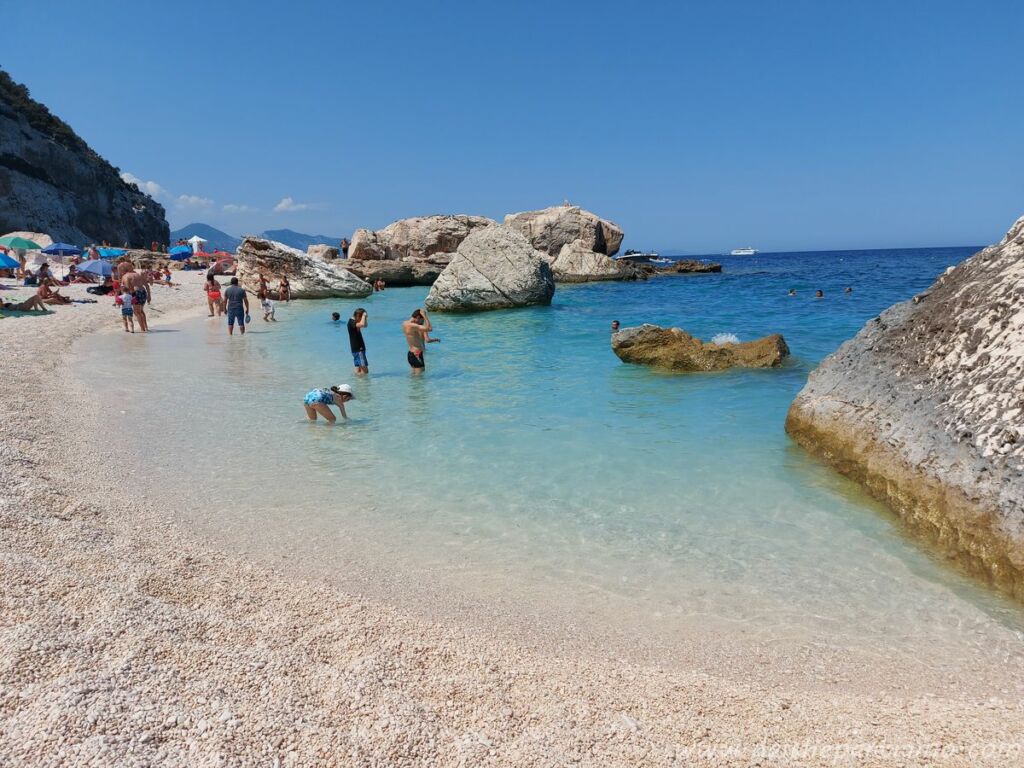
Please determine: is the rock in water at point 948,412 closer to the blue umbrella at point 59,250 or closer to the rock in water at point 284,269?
the rock in water at point 284,269

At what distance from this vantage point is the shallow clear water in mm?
4465

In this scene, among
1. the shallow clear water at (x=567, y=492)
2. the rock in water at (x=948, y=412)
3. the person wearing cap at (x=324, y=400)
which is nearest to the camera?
the shallow clear water at (x=567, y=492)

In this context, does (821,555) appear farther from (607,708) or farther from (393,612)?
(393,612)

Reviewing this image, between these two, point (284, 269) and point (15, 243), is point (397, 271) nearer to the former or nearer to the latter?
point (284, 269)

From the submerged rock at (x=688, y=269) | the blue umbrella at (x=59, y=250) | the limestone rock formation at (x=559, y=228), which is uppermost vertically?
the limestone rock formation at (x=559, y=228)

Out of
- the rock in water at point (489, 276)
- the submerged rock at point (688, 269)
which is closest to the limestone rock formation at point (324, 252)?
the rock in water at point (489, 276)

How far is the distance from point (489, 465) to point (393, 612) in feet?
10.6

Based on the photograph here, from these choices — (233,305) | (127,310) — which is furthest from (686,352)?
(127,310)

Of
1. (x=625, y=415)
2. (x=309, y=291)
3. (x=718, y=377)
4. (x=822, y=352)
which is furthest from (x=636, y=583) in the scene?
(x=309, y=291)

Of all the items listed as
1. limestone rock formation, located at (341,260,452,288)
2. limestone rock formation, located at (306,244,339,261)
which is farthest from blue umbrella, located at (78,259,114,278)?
limestone rock formation, located at (306,244,339,261)

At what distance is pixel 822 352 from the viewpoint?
50.3ft

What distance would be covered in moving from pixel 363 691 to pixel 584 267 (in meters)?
44.1

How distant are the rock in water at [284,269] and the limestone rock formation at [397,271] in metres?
7.51

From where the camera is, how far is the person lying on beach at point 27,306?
19203 mm
